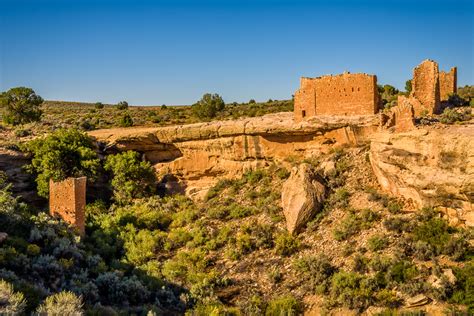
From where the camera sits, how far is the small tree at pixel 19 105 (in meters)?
35.1

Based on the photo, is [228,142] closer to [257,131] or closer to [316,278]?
[257,131]

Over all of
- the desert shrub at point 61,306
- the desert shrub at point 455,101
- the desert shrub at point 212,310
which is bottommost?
the desert shrub at point 212,310

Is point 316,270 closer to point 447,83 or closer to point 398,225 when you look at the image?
point 398,225

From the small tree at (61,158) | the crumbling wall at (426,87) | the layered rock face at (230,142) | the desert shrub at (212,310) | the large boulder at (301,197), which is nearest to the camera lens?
the desert shrub at (212,310)

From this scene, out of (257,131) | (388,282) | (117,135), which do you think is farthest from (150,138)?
(388,282)

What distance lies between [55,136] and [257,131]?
9.90 meters

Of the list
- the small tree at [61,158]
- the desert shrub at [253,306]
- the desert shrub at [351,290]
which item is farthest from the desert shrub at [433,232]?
the small tree at [61,158]

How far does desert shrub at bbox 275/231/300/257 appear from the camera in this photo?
1783cm

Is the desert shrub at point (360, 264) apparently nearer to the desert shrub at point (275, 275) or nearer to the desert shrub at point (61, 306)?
the desert shrub at point (275, 275)

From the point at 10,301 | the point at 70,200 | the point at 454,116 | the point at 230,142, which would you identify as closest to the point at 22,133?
the point at 70,200

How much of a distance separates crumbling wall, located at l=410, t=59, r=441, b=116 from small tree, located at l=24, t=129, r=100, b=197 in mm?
14740

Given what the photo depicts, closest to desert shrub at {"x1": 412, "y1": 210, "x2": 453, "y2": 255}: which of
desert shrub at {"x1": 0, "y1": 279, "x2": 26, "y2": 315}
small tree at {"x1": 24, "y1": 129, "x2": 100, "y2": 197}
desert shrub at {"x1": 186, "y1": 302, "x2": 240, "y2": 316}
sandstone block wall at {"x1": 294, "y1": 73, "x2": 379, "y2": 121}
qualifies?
sandstone block wall at {"x1": 294, "y1": 73, "x2": 379, "y2": 121}

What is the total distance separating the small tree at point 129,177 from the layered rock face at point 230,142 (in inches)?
44.3

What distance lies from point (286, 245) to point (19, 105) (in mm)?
24659
